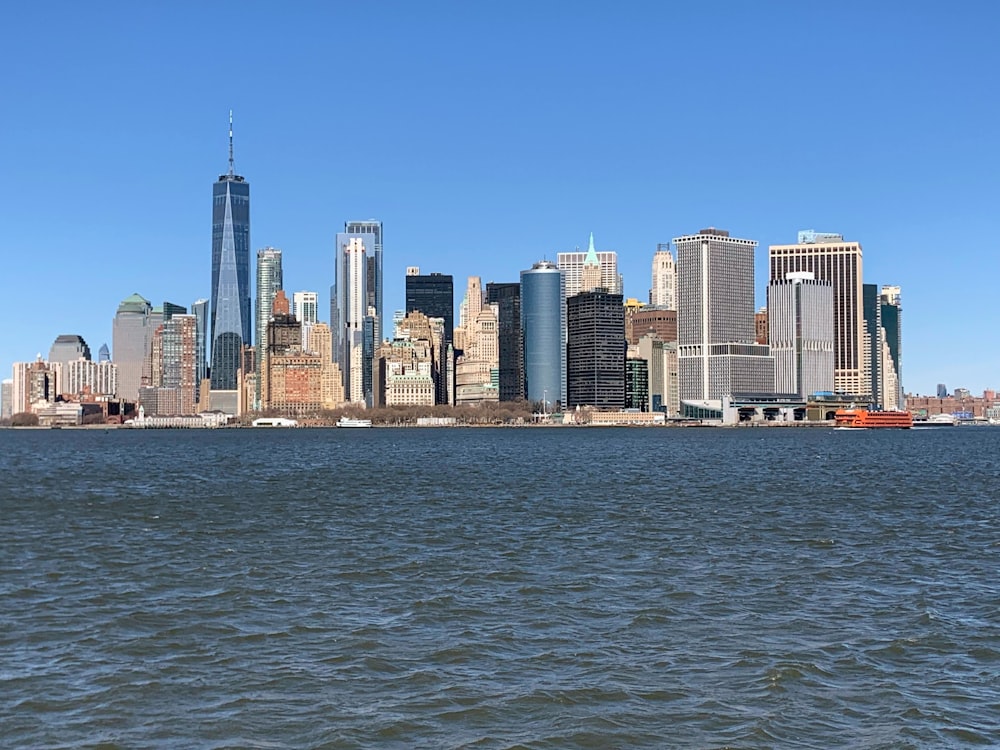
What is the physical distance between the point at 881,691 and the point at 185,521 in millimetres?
37477

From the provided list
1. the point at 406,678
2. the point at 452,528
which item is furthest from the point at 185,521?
the point at 406,678

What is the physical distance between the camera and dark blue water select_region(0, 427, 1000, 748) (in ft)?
62.4

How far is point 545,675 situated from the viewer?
21984 mm

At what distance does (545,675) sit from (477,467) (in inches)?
3380

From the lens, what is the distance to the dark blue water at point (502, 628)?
19031 mm

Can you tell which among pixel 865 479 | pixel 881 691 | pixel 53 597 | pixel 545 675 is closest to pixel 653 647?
pixel 545 675

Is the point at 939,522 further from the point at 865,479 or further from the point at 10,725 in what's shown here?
the point at 10,725

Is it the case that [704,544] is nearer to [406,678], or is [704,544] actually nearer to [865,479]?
[406,678]

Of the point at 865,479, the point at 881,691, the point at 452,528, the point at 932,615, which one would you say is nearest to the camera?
the point at 881,691

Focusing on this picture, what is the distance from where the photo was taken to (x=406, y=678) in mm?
21844

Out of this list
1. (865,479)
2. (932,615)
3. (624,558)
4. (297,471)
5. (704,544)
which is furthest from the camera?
(297,471)

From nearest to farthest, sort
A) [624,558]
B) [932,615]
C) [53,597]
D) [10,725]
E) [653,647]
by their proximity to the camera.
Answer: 1. [10,725]
2. [653,647]
3. [932,615]
4. [53,597]
5. [624,558]

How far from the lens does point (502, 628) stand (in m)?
26.5

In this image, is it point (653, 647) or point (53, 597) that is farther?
point (53, 597)
